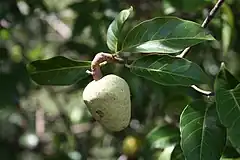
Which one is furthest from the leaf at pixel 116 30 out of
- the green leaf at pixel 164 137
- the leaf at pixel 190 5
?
the leaf at pixel 190 5

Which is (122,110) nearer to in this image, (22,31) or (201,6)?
(201,6)

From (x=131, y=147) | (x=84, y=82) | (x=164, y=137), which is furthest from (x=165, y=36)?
(x=131, y=147)

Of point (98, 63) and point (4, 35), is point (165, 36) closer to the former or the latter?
point (98, 63)

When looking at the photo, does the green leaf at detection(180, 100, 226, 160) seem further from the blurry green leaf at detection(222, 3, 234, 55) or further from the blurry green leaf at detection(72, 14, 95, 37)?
the blurry green leaf at detection(72, 14, 95, 37)

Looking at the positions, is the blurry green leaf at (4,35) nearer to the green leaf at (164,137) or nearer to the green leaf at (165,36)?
the green leaf at (164,137)

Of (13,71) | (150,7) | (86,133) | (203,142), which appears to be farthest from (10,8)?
(203,142)

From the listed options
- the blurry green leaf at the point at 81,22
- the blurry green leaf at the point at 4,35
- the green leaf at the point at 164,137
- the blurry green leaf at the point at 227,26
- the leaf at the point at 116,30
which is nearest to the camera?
the leaf at the point at 116,30

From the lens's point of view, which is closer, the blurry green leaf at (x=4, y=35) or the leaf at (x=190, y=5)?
the leaf at (x=190, y=5)

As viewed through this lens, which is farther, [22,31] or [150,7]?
[22,31]
